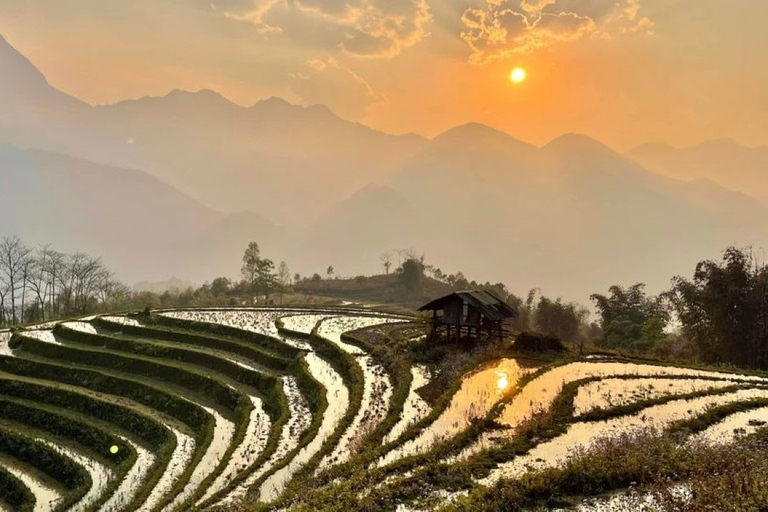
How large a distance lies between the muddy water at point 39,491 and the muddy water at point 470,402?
16108mm

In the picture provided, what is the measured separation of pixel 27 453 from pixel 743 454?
30.8 meters

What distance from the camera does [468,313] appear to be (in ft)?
105

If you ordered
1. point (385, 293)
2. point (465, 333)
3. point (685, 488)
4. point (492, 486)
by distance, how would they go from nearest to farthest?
point (685, 488), point (492, 486), point (465, 333), point (385, 293)

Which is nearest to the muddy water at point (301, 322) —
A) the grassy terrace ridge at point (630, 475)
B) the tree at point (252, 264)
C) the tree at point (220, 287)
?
the grassy terrace ridge at point (630, 475)

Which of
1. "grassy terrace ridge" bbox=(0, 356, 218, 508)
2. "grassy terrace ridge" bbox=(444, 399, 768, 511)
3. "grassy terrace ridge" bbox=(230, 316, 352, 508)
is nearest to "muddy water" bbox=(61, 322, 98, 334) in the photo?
"grassy terrace ridge" bbox=(0, 356, 218, 508)

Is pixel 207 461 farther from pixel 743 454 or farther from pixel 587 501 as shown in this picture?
pixel 743 454

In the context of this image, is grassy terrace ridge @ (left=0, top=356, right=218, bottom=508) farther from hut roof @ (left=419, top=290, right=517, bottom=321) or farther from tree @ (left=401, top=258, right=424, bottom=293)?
tree @ (left=401, top=258, right=424, bottom=293)

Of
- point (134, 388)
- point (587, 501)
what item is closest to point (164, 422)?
point (134, 388)

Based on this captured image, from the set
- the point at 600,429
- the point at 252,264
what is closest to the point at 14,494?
the point at 600,429

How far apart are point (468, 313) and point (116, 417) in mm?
21636

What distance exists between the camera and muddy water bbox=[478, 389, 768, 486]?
1344 centimetres

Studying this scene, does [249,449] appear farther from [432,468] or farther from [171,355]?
[171,355]

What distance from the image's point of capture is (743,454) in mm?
12727

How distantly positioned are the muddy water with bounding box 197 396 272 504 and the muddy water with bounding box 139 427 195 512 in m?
2.43
